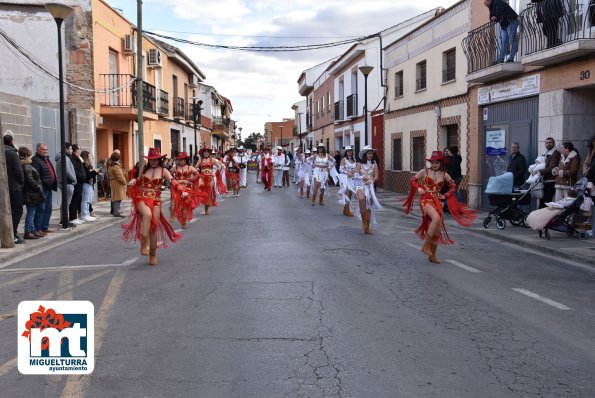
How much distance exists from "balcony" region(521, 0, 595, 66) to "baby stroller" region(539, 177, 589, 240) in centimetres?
315

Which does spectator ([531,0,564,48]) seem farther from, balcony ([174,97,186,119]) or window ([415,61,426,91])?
balcony ([174,97,186,119])

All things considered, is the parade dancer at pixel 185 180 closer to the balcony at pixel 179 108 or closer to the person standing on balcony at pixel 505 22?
the person standing on balcony at pixel 505 22

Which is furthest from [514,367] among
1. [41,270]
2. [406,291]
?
[41,270]

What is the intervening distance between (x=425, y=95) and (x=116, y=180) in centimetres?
1207

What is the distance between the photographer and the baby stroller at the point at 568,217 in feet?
34.8

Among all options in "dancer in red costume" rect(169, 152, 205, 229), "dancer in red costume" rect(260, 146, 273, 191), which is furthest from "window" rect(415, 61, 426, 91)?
"dancer in red costume" rect(169, 152, 205, 229)

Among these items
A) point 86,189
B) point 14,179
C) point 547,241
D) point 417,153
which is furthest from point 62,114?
point 417,153

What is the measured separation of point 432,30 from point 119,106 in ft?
38.8

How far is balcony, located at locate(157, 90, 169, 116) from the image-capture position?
3051 centimetres

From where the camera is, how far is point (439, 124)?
2073 cm

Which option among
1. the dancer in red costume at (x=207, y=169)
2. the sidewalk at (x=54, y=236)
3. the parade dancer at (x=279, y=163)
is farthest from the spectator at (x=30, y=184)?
the parade dancer at (x=279, y=163)

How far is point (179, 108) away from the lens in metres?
36.5

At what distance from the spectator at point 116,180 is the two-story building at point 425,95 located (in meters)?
10.1

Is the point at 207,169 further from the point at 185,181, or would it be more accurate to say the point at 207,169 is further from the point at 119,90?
the point at 119,90
